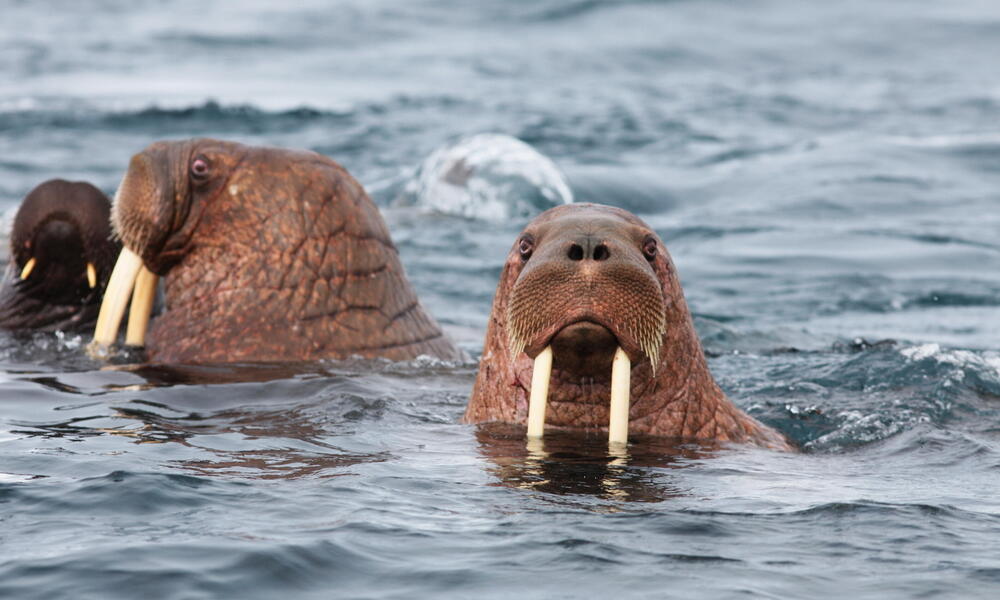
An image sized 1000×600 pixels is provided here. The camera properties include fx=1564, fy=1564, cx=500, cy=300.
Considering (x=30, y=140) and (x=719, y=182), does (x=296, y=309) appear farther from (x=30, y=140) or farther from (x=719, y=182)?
(x=30, y=140)

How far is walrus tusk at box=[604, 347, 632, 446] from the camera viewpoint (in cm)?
547

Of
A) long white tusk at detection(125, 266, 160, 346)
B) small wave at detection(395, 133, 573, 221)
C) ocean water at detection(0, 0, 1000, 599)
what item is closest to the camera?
ocean water at detection(0, 0, 1000, 599)

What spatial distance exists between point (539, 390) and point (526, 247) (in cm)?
61

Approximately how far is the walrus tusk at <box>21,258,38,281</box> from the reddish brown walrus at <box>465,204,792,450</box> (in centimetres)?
345

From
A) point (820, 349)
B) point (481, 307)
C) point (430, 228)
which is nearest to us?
point (820, 349)

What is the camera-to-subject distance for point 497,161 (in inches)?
682

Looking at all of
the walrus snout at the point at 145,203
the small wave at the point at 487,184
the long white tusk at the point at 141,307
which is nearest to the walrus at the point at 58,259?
the long white tusk at the point at 141,307

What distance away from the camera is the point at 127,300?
8008mm

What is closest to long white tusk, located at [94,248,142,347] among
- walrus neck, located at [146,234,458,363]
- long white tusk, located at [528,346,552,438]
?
walrus neck, located at [146,234,458,363]

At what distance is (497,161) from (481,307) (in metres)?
4.79

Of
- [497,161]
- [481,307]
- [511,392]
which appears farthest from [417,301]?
[497,161]

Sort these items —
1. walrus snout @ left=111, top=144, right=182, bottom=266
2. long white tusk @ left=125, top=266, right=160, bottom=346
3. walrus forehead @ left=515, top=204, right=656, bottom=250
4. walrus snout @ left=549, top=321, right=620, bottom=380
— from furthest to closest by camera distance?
long white tusk @ left=125, top=266, right=160, bottom=346 → walrus snout @ left=111, top=144, right=182, bottom=266 → walrus forehead @ left=515, top=204, right=656, bottom=250 → walrus snout @ left=549, top=321, right=620, bottom=380

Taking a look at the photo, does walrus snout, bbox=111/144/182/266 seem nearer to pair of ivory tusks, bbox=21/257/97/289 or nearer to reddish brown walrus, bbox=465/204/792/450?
pair of ivory tusks, bbox=21/257/97/289

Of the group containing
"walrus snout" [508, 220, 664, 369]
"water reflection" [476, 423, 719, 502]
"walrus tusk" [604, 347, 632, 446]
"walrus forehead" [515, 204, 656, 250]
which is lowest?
"water reflection" [476, 423, 719, 502]
